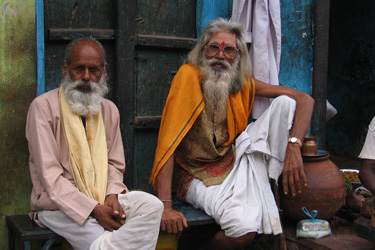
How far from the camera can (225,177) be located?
3613 millimetres

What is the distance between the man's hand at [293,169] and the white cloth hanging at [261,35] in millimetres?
696

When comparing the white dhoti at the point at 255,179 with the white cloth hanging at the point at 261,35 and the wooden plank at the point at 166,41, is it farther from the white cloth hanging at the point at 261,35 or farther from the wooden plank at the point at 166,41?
the wooden plank at the point at 166,41

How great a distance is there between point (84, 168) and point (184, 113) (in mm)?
921

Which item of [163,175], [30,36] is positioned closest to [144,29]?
[30,36]

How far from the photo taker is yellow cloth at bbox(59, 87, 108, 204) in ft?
9.98

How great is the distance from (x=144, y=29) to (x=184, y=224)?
176cm

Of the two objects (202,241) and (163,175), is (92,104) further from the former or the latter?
(202,241)

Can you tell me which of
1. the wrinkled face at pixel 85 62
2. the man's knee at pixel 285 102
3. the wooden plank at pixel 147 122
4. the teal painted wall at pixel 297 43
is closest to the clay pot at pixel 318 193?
the man's knee at pixel 285 102

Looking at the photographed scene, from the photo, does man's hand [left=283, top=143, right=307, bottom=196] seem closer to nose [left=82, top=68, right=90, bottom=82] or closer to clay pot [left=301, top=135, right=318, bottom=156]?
clay pot [left=301, top=135, right=318, bottom=156]

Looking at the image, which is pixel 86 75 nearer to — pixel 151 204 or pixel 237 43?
pixel 151 204

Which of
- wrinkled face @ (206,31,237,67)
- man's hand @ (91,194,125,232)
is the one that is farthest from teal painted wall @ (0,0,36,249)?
wrinkled face @ (206,31,237,67)

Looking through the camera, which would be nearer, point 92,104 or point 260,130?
point 92,104

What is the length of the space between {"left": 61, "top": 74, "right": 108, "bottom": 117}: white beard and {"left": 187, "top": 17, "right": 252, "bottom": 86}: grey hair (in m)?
0.96

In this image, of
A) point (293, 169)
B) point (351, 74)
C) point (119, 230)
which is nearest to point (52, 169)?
point (119, 230)
